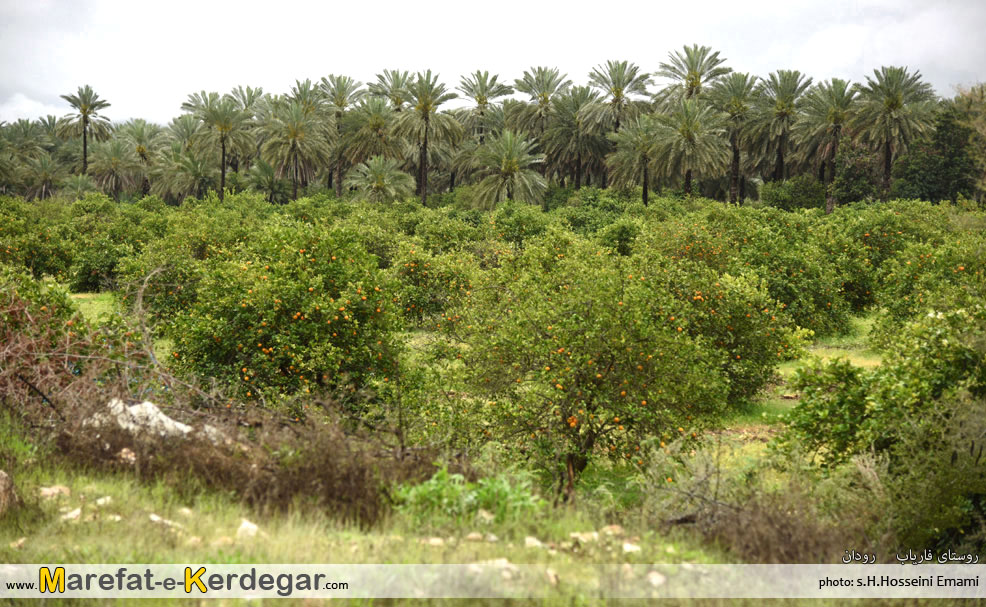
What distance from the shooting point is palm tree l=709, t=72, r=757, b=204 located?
4559 cm

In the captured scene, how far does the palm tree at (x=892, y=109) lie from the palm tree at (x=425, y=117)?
75.5 ft

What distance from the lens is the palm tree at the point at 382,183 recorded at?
45000 mm

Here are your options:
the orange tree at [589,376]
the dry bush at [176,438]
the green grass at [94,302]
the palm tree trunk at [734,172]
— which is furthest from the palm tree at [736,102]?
the dry bush at [176,438]

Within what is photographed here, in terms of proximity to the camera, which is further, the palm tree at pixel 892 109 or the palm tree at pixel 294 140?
the palm tree at pixel 294 140

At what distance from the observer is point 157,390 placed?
8.36 m

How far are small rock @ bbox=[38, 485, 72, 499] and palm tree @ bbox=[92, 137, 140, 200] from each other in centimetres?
5945

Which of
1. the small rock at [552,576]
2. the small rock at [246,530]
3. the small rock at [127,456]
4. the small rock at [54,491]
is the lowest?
the small rock at [552,576]

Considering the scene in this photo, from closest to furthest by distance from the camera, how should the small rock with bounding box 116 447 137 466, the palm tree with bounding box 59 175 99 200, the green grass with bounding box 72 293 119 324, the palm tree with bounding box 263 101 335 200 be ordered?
the small rock with bounding box 116 447 137 466 → the green grass with bounding box 72 293 119 324 → the palm tree with bounding box 263 101 335 200 → the palm tree with bounding box 59 175 99 200

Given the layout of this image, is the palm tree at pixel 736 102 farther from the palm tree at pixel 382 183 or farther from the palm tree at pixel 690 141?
the palm tree at pixel 382 183

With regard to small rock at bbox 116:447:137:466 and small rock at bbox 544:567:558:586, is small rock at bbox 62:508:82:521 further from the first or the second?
small rock at bbox 544:567:558:586

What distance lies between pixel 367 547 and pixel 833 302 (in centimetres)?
1851

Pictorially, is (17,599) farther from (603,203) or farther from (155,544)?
(603,203)

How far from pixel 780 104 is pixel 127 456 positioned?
45.1 meters

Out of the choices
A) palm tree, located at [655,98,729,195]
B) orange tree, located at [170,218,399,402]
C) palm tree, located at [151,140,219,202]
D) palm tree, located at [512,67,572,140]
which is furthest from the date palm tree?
orange tree, located at [170,218,399,402]
